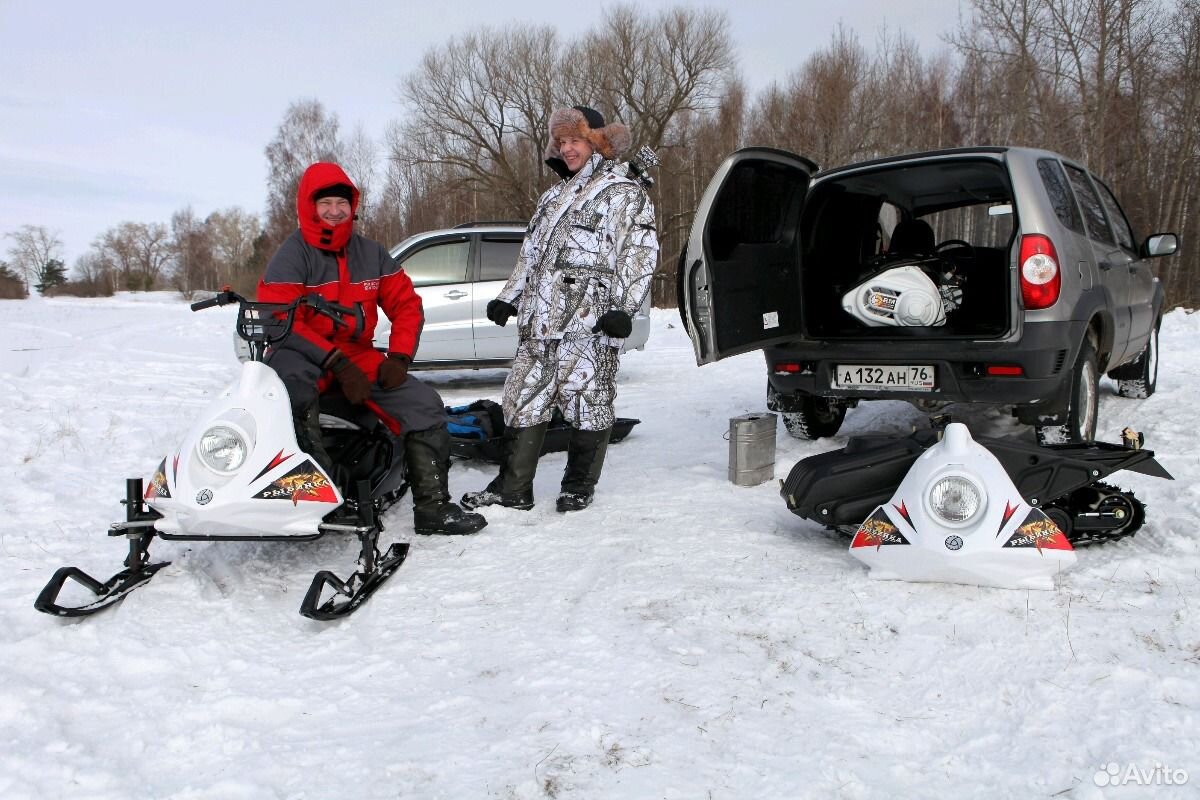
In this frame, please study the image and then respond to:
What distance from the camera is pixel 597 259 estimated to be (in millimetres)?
4105

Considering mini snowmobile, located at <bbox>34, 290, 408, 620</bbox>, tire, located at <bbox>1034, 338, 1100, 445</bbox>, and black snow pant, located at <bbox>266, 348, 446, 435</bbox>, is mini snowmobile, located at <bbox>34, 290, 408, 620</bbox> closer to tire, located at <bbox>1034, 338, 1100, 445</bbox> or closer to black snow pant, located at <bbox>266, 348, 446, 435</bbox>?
black snow pant, located at <bbox>266, 348, 446, 435</bbox>

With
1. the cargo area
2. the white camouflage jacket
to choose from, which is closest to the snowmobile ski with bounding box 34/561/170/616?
the white camouflage jacket

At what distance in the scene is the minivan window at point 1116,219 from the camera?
5.54 m

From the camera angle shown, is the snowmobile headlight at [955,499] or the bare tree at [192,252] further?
the bare tree at [192,252]

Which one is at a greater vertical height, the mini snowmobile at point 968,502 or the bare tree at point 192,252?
the bare tree at point 192,252

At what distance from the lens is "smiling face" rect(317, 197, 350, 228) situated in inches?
138

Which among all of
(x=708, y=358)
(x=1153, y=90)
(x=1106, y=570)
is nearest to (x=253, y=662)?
(x=708, y=358)

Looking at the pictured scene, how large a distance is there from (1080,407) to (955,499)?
6.90ft

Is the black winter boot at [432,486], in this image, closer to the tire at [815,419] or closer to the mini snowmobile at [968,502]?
the mini snowmobile at [968,502]

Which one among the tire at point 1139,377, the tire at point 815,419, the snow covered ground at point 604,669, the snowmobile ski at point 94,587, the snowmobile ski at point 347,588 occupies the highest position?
the tire at point 1139,377

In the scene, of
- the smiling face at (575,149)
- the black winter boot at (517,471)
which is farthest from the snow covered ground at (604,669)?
the smiling face at (575,149)

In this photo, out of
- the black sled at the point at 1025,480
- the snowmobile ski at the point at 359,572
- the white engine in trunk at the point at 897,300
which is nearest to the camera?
the snowmobile ski at the point at 359,572

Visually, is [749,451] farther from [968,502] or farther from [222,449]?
[222,449]

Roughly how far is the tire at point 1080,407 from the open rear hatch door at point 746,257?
1445 millimetres
